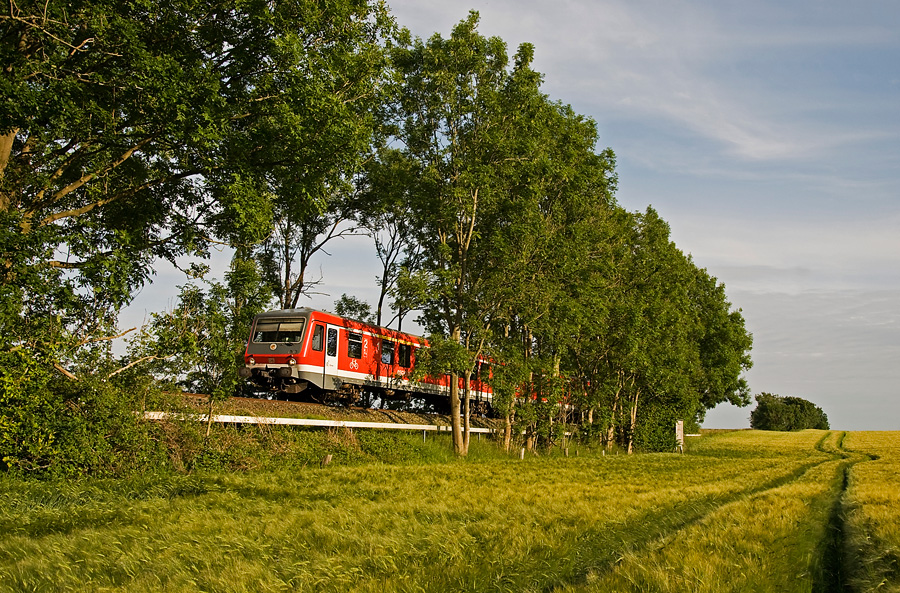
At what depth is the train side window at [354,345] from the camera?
22.7 m

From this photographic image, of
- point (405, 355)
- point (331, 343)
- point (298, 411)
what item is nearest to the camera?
point (298, 411)

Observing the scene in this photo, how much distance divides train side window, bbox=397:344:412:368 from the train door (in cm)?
343

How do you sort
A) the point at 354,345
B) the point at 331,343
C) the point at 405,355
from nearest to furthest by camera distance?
1. the point at 331,343
2. the point at 354,345
3. the point at 405,355

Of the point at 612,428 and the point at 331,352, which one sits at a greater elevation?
the point at 331,352

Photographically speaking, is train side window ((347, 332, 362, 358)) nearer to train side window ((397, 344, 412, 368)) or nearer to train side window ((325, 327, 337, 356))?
train side window ((325, 327, 337, 356))

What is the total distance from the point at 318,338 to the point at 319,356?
56 centimetres

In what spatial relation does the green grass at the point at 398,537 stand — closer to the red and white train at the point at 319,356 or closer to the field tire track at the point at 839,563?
the field tire track at the point at 839,563

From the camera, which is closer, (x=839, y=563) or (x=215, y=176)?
(x=839, y=563)

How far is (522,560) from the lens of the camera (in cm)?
606

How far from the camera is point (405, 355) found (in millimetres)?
25359

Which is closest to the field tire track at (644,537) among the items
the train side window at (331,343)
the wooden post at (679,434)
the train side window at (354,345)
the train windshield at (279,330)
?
the train side window at (331,343)

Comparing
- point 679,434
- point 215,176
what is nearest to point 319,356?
point 215,176

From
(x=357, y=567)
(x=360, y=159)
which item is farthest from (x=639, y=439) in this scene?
(x=357, y=567)

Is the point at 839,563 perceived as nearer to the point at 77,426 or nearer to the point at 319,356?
the point at 77,426
